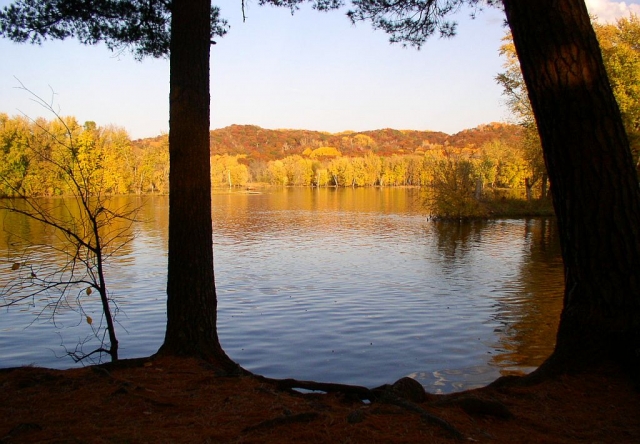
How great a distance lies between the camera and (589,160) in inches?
149

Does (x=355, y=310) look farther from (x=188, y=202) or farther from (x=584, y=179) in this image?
(x=584, y=179)

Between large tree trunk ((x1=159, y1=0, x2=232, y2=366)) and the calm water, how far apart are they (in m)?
2.15

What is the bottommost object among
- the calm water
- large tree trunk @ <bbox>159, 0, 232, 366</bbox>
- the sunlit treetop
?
A: the calm water

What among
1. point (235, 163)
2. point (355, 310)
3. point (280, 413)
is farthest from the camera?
point (235, 163)

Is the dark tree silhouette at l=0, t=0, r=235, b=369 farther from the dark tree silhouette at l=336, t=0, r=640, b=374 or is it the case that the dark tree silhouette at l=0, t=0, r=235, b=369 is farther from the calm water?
Result: the dark tree silhouette at l=336, t=0, r=640, b=374

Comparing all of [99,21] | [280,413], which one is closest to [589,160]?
[280,413]

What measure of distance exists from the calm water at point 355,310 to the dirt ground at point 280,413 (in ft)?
9.24

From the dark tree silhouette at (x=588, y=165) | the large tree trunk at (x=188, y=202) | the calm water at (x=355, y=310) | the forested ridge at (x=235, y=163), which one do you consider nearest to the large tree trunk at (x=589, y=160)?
the dark tree silhouette at (x=588, y=165)

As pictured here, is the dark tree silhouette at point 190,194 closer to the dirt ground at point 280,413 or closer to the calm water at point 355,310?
the dirt ground at point 280,413

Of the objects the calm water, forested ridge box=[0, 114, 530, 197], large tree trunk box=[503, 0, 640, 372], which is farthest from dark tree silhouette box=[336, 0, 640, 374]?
forested ridge box=[0, 114, 530, 197]

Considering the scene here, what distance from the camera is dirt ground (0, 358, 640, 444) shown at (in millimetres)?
2943

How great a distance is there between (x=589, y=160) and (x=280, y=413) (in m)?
2.82

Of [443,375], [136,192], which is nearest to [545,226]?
[443,375]

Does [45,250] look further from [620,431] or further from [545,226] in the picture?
[545,226]
